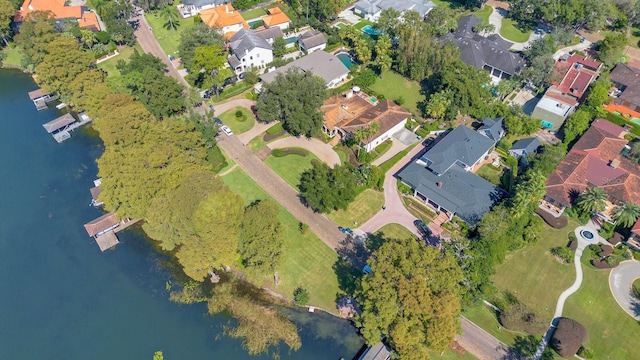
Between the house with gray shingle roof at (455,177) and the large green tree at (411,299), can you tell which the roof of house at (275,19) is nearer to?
the house with gray shingle roof at (455,177)

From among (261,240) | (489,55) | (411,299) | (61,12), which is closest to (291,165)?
(261,240)

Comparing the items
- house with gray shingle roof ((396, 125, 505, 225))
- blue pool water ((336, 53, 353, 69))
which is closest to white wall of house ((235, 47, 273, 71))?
blue pool water ((336, 53, 353, 69))

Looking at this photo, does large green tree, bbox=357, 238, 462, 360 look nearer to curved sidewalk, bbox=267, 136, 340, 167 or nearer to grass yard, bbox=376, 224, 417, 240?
grass yard, bbox=376, 224, 417, 240

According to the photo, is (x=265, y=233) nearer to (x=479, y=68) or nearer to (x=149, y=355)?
(x=149, y=355)

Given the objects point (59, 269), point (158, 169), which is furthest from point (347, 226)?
point (59, 269)

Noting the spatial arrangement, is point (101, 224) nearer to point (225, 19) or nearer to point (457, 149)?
point (457, 149)

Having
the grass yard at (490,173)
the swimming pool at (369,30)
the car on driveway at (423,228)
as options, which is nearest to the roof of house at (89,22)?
the swimming pool at (369,30)

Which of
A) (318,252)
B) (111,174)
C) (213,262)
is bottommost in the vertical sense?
(318,252)
